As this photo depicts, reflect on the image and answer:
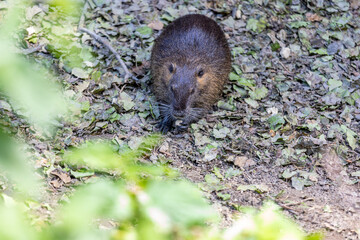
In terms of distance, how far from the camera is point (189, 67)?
20.2ft

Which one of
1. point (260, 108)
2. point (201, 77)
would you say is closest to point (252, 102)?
point (260, 108)

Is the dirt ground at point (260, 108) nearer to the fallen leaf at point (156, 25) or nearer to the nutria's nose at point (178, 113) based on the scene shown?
the fallen leaf at point (156, 25)

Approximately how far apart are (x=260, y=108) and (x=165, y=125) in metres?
1.36

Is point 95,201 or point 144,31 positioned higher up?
point 95,201

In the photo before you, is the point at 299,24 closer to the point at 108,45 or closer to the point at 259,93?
the point at 259,93

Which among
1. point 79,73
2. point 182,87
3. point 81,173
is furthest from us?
point 79,73

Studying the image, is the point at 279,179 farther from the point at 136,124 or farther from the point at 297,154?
the point at 136,124

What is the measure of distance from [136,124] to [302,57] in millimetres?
2941

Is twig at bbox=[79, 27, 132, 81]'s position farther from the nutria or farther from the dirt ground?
the nutria

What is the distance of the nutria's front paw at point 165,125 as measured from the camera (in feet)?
19.1

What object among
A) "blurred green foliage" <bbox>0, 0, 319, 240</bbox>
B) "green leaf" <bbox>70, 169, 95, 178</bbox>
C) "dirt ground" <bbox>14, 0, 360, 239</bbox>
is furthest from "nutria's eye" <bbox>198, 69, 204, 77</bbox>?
"blurred green foliage" <bbox>0, 0, 319, 240</bbox>

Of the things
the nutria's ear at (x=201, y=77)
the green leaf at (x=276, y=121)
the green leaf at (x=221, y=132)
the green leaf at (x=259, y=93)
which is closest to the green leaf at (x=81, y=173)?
the green leaf at (x=221, y=132)

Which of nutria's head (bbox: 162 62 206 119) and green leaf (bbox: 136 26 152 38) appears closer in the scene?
nutria's head (bbox: 162 62 206 119)

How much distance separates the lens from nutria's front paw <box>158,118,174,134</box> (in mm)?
5836
